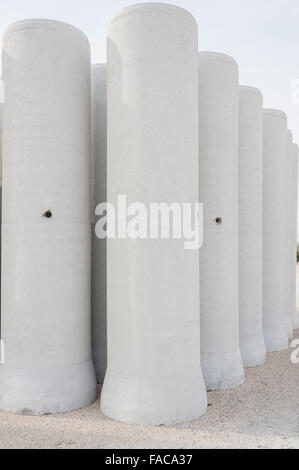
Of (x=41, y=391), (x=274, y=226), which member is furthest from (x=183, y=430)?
(x=274, y=226)

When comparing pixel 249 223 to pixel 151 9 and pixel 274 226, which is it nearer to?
pixel 274 226

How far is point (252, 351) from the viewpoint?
37.3 feet

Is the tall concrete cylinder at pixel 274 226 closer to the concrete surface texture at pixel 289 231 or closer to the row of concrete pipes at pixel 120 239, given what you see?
the concrete surface texture at pixel 289 231

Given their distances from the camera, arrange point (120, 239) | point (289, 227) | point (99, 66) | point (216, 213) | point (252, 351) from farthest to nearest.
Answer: point (289, 227) < point (252, 351) < point (99, 66) < point (216, 213) < point (120, 239)

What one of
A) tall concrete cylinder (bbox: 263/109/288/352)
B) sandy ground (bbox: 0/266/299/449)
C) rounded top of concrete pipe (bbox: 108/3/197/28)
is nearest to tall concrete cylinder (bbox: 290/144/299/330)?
tall concrete cylinder (bbox: 263/109/288/352)

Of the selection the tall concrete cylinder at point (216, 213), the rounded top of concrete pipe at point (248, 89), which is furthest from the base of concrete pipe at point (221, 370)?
the rounded top of concrete pipe at point (248, 89)

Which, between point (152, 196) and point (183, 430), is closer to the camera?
point (183, 430)

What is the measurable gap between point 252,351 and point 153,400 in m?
4.53

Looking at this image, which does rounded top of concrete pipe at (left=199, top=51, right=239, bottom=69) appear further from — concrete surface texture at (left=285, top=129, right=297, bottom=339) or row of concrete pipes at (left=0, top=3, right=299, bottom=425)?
concrete surface texture at (left=285, top=129, right=297, bottom=339)

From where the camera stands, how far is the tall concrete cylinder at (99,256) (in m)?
9.95

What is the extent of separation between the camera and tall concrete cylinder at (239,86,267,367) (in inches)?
453

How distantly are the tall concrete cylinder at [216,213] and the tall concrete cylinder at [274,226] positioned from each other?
11.1 ft
